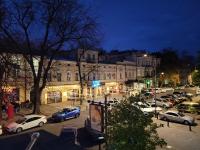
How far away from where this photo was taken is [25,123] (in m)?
29.8

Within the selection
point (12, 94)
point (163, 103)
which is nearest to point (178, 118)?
point (163, 103)

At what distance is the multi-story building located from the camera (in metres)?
43.8

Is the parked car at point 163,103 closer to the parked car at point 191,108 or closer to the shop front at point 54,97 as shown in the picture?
the parked car at point 191,108

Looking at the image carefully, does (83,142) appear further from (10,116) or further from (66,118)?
(10,116)

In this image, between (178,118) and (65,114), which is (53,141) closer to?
(65,114)

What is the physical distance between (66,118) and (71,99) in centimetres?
1947

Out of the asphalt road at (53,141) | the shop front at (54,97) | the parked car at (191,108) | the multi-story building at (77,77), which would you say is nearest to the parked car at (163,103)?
the parked car at (191,108)

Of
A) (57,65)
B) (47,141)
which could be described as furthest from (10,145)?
(57,65)

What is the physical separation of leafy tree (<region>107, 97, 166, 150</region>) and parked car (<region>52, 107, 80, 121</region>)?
776 inches

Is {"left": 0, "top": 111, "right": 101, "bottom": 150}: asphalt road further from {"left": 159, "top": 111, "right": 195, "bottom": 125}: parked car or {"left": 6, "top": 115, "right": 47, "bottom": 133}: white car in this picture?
{"left": 159, "top": 111, "right": 195, "bottom": 125}: parked car

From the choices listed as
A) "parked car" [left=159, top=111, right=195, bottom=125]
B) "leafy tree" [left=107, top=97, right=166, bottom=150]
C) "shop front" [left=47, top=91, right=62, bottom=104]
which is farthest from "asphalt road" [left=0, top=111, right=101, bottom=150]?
"shop front" [left=47, top=91, right=62, bottom=104]

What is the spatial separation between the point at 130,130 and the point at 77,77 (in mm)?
43443

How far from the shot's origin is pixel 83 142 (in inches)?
969

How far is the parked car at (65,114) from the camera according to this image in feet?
111
